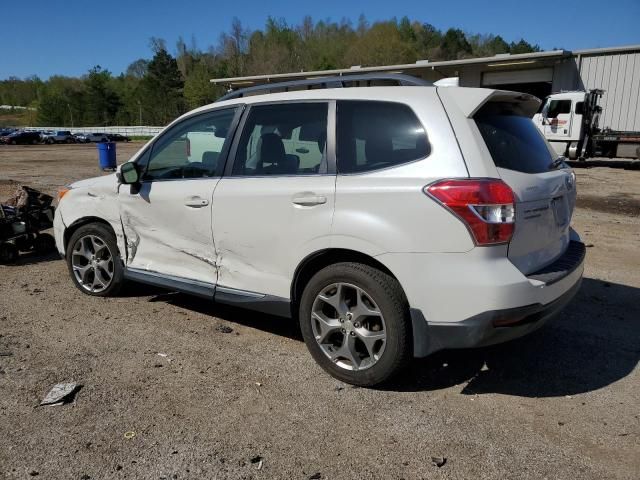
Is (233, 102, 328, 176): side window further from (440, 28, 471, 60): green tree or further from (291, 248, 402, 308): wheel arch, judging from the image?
(440, 28, 471, 60): green tree

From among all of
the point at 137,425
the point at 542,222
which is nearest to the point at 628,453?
the point at 542,222

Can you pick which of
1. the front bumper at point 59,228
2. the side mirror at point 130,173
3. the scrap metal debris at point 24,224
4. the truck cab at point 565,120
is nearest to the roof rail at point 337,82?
the side mirror at point 130,173

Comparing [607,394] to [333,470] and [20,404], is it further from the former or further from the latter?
[20,404]

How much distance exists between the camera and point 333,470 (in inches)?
103

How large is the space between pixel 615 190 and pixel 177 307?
13318 millimetres

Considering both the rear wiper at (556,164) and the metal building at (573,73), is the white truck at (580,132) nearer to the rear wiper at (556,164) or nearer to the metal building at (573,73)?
the metal building at (573,73)

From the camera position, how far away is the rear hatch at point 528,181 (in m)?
3.04

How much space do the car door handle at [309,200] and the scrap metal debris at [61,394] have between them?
1856mm

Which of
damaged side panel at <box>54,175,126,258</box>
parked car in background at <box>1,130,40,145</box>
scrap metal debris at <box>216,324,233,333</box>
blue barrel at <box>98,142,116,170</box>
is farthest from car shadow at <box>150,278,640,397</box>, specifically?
parked car in background at <box>1,130,40,145</box>

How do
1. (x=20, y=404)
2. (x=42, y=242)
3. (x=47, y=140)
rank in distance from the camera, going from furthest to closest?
(x=47, y=140), (x=42, y=242), (x=20, y=404)

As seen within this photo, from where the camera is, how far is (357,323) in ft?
11.0

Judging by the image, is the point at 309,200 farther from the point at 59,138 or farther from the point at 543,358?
the point at 59,138

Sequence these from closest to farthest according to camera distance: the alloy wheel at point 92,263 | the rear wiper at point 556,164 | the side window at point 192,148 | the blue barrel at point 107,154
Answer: the rear wiper at point 556,164, the side window at point 192,148, the alloy wheel at point 92,263, the blue barrel at point 107,154

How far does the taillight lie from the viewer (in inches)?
113
